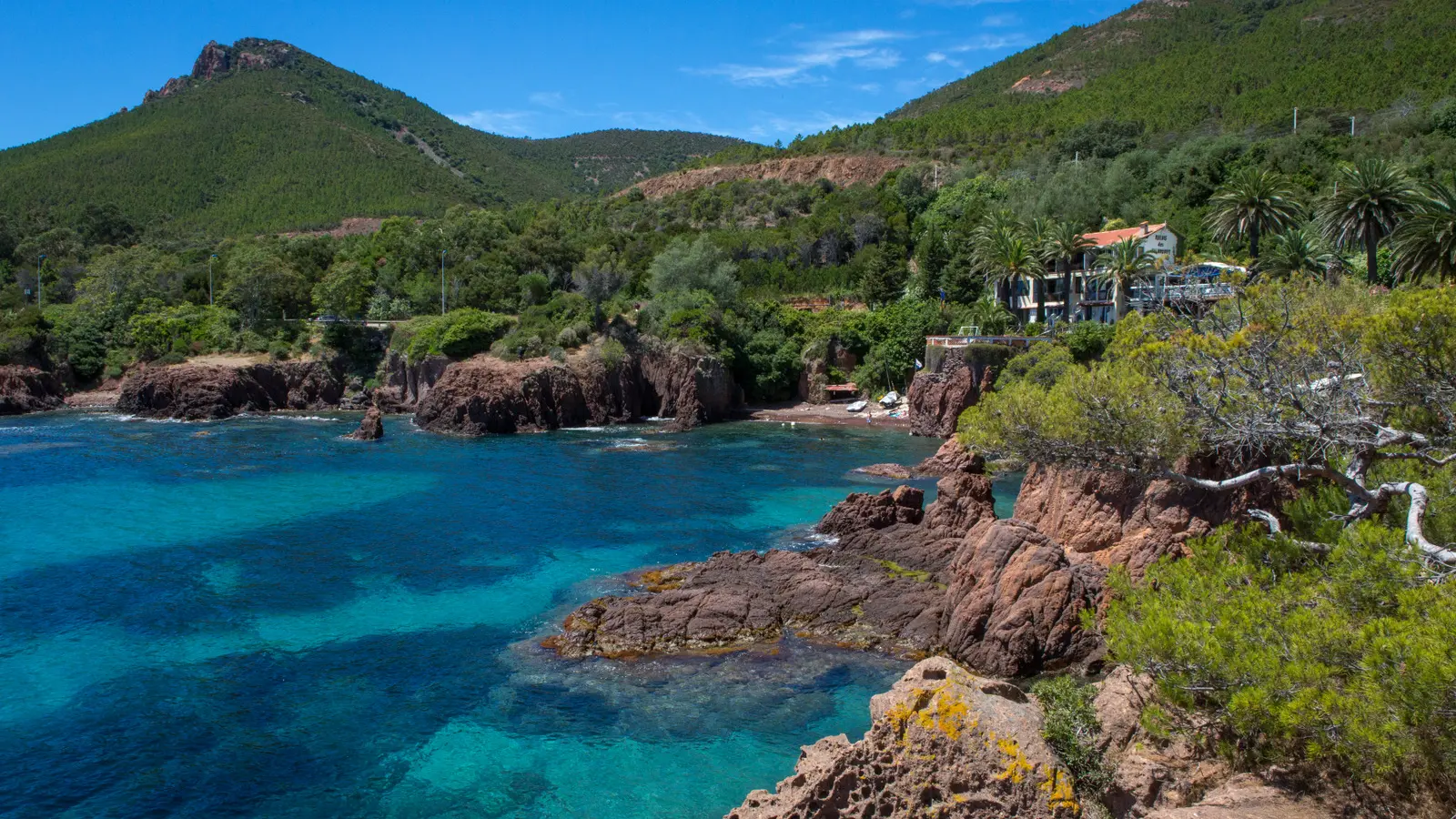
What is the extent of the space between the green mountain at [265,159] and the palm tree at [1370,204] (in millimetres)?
98357

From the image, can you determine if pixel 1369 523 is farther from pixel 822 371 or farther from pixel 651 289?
pixel 651 289

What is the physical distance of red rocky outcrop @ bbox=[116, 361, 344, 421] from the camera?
63.8 meters

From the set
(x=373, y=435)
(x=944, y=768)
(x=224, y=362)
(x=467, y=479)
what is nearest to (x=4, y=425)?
(x=224, y=362)

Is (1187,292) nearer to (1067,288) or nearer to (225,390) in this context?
(1067,288)

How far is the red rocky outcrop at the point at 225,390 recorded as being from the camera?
63.8m

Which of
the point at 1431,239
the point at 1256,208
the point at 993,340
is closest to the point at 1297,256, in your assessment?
the point at 1256,208

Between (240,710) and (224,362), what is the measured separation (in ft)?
187

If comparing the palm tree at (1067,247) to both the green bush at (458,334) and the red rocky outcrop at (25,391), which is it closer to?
the green bush at (458,334)

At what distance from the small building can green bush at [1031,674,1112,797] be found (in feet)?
150

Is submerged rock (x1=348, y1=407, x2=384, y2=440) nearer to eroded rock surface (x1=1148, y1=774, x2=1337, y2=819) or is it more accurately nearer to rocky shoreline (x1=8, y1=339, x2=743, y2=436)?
rocky shoreline (x1=8, y1=339, x2=743, y2=436)


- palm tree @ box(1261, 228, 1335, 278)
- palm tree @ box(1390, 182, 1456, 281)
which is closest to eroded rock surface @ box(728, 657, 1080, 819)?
palm tree @ box(1390, 182, 1456, 281)

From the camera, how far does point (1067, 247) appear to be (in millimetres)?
57906

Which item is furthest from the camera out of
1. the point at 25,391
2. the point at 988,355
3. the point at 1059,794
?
the point at 25,391

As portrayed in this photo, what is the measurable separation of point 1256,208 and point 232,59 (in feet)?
550
